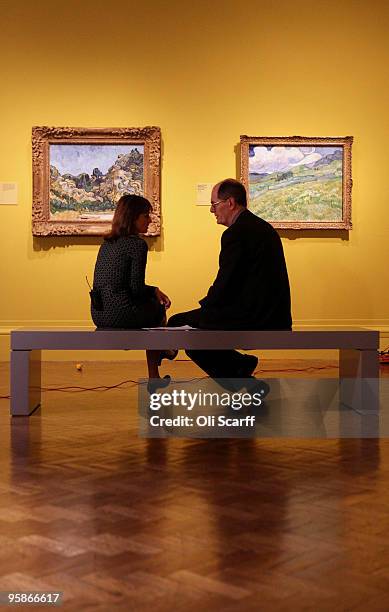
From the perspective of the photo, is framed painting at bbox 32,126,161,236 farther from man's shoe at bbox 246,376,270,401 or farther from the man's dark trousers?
the man's dark trousers

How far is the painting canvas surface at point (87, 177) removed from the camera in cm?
1028

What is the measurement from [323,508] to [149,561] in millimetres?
989

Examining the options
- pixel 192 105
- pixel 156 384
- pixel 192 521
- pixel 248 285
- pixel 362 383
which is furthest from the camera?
pixel 192 105

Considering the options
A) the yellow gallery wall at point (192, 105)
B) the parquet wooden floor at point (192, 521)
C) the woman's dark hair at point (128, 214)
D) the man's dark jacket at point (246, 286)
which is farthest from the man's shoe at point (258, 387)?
the yellow gallery wall at point (192, 105)

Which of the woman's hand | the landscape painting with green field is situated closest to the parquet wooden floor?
the woman's hand

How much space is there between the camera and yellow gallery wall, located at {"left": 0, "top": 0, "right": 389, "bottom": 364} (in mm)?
10328

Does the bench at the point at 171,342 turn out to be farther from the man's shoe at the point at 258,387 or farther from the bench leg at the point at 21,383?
the man's shoe at the point at 258,387

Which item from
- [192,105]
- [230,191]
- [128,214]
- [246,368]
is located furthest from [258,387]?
[192,105]

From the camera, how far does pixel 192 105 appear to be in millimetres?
10430

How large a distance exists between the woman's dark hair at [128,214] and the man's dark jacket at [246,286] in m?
0.63

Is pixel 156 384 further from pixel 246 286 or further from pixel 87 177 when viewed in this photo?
pixel 87 177

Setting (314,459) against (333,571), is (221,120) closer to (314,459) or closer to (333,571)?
(314,459)

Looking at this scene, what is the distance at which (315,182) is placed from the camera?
10.4 meters

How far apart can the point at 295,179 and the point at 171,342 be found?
4.96 m
